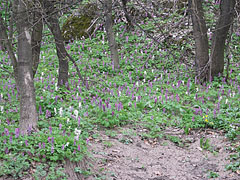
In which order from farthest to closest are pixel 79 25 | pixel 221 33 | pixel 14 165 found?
1. pixel 79 25
2. pixel 221 33
3. pixel 14 165

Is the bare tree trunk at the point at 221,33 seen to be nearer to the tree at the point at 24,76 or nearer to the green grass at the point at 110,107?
the green grass at the point at 110,107

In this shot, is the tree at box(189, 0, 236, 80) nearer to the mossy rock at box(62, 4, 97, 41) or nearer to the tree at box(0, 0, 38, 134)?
the mossy rock at box(62, 4, 97, 41)

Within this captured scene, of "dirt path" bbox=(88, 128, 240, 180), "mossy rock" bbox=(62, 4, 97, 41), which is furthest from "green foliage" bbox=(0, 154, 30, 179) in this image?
"mossy rock" bbox=(62, 4, 97, 41)

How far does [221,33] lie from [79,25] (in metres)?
7.40

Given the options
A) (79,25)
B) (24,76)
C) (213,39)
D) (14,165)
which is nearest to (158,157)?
(14,165)

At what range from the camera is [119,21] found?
14805 millimetres

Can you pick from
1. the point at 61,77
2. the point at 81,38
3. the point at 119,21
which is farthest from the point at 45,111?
the point at 119,21

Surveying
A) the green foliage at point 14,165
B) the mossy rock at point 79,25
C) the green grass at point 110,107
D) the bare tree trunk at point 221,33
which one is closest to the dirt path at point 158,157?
the green grass at point 110,107

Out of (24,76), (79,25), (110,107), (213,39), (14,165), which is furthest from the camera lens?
(79,25)

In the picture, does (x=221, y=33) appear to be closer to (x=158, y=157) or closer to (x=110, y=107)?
(x=110, y=107)

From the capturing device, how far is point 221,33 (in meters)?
9.73

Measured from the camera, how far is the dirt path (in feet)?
16.9

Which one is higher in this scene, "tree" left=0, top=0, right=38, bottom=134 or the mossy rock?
the mossy rock

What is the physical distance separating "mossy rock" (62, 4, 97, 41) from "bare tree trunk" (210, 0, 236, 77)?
21.2 ft
